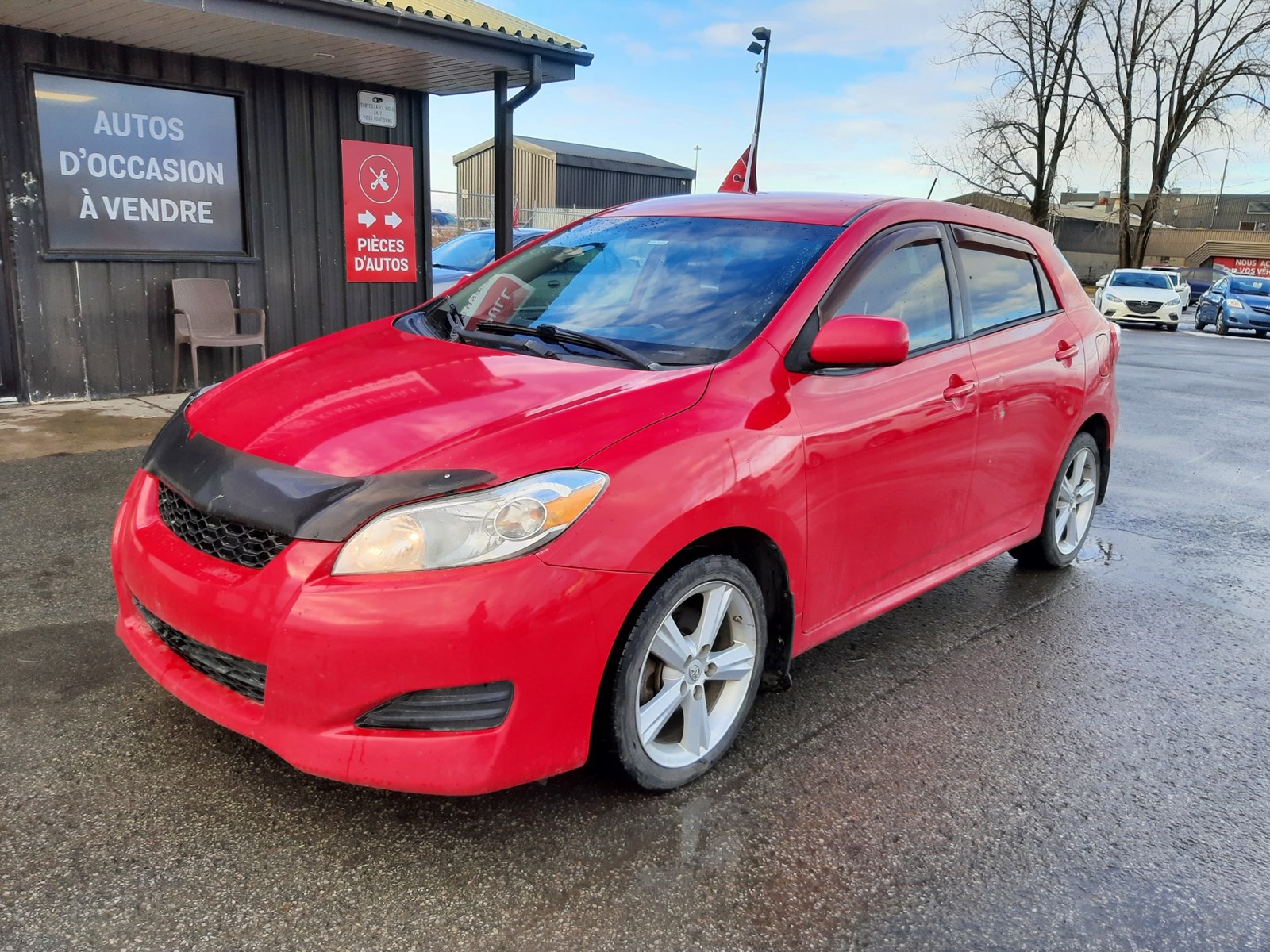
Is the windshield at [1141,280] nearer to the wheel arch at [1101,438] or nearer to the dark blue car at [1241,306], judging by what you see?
the dark blue car at [1241,306]

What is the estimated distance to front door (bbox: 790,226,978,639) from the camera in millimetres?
3049

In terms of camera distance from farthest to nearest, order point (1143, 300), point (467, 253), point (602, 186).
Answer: point (602, 186) < point (1143, 300) < point (467, 253)

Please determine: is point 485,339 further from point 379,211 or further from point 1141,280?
point 1141,280

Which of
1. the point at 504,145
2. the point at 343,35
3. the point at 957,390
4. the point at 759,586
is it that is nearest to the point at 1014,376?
the point at 957,390

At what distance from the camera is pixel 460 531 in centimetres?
229

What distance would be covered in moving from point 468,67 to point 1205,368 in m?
12.6

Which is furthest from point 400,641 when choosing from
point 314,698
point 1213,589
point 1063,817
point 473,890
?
point 1213,589

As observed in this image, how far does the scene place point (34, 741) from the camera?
2.90 meters

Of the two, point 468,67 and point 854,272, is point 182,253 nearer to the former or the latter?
point 468,67

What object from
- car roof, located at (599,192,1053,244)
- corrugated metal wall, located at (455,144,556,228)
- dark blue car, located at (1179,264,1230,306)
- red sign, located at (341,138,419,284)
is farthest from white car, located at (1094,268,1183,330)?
car roof, located at (599,192,1053,244)

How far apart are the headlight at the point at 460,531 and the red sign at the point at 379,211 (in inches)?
309

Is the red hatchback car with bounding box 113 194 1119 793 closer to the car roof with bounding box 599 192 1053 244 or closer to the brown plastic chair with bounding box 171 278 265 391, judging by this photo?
the car roof with bounding box 599 192 1053 244

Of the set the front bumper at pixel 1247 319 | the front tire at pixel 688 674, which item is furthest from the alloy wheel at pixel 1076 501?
the front bumper at pixel 1247 319

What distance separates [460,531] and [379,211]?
8.09 metres
